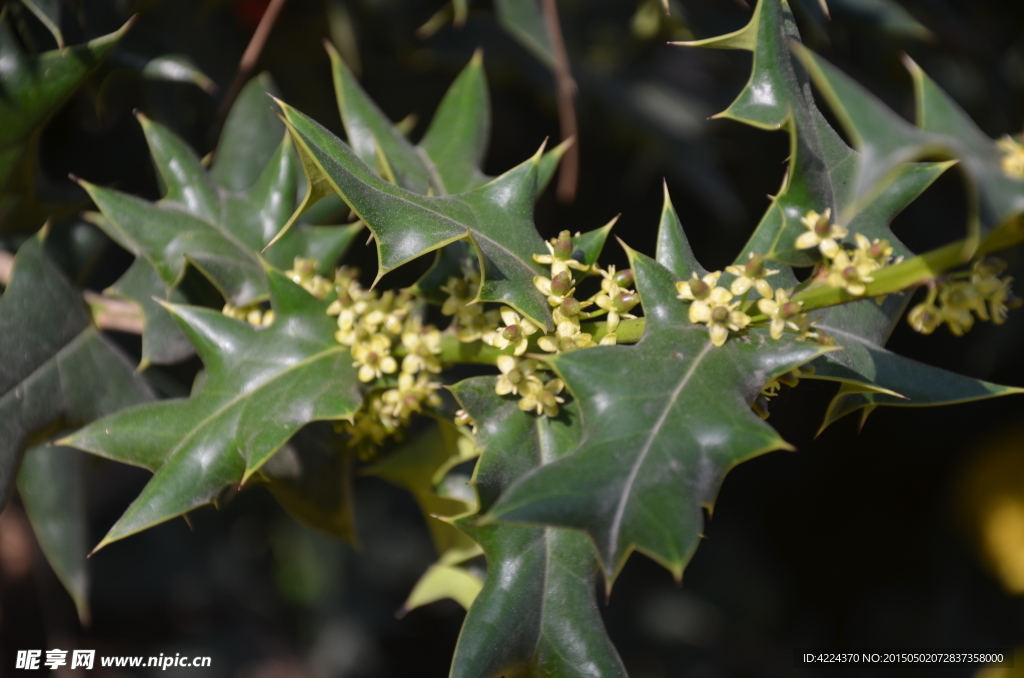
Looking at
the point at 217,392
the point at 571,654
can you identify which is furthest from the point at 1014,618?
the point at 217,392

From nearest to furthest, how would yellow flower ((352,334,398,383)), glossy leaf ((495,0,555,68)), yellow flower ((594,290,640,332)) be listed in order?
1. yellow flower ((594,290,640,332))
2. yellow flower ((352,334,398,383))
3. glossy leaf ((495,0,555,68))

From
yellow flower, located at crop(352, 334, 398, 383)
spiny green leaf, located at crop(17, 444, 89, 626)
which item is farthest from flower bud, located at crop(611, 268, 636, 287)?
spiny green leaf, located at crop(17, 444, 89, 626)

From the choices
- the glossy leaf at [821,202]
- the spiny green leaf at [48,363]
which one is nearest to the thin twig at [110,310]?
the spiny green leaf at [48,363]

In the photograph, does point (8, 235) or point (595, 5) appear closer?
point (8, 235)

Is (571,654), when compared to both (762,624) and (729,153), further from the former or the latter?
(762,624)

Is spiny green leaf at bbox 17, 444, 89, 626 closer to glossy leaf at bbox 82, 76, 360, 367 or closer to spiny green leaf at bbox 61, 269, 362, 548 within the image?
glossy leaf at bbox 82, 76, 360, 367

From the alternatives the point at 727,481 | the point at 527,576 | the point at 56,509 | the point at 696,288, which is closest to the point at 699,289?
the point at 696,288

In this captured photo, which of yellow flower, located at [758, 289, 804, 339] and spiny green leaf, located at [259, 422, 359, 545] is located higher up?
yellow flower, located at [758, 289, 804, 339]
